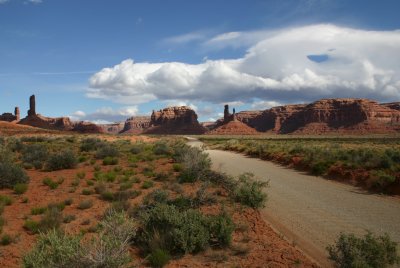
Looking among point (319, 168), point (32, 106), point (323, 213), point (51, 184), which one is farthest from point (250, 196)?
point (32, 106)

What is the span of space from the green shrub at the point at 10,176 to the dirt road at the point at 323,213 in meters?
10.4

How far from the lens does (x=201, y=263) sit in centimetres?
704

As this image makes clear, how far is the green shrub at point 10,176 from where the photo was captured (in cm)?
1471

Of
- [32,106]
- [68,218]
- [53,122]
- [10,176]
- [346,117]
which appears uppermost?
[32,106]

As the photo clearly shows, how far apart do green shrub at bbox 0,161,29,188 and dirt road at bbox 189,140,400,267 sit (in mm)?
10389

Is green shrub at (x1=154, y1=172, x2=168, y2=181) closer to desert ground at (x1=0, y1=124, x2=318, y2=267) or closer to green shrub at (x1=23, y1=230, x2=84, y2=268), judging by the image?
desert ground at (x1=0, y1=124, x2=318, y2=267)

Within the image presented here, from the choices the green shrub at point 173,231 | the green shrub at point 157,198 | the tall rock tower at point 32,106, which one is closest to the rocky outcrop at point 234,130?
the tall rock tower at point 32,106

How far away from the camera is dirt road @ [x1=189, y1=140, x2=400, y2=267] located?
8.48 meters

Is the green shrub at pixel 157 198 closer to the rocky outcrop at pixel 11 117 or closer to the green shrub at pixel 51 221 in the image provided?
the green shrub at pixel 51 221

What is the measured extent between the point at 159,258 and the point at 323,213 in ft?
19.1

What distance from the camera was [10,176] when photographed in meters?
14.9

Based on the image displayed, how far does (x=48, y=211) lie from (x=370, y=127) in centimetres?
15929

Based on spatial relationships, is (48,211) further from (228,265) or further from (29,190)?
(228,265)

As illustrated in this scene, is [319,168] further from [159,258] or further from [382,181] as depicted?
[159,258]
